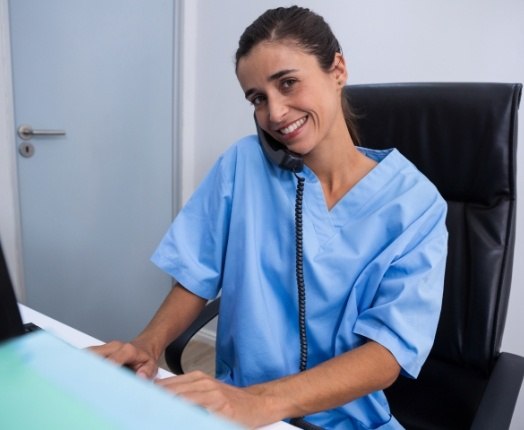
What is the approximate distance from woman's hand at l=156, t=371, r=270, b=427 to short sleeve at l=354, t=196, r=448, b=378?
0.81 ft

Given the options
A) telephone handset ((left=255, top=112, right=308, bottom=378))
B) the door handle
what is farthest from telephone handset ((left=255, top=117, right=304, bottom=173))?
the door handle

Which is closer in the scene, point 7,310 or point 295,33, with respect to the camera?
point 7,310

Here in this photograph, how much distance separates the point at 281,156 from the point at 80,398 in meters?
0.57

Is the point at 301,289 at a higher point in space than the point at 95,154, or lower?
lower

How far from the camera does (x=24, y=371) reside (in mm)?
311

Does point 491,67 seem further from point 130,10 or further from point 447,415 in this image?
point 130,10

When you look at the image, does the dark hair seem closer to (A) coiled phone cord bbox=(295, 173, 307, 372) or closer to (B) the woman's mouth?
(B) the woman's mouth

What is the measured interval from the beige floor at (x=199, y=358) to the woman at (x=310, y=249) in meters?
1.04

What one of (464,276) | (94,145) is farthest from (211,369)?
(464,276)

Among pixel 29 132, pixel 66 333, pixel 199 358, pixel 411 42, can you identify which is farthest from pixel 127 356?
pixel 199 358

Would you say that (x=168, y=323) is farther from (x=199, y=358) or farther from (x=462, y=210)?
(x=199, y=358)

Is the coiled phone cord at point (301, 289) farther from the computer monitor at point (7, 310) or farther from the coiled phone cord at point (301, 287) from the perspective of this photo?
the computer monitor at point (7, 310)

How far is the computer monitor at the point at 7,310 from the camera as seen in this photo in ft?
1.11

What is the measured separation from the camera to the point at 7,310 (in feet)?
1.13
